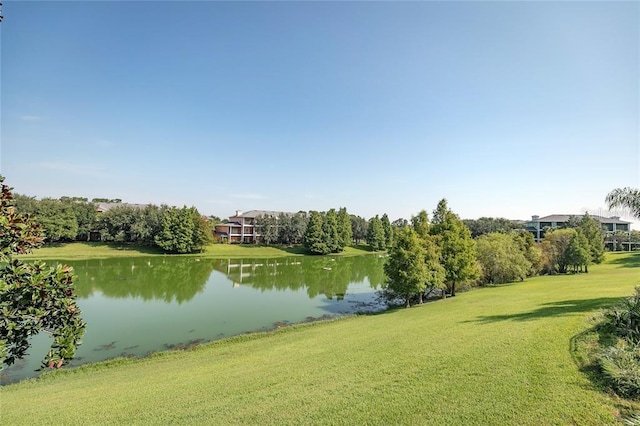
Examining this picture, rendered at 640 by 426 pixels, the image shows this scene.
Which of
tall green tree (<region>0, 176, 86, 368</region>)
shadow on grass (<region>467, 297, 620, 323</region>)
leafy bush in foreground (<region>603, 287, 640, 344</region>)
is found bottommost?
shadow on grass (<region>467, 297, 620, 323</region>)

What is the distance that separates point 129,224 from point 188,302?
4994 centimetres

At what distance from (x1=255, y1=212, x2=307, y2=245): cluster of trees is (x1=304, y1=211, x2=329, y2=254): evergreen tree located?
6351mm

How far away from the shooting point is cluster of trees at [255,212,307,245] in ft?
276

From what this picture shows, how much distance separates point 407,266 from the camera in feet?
82.2

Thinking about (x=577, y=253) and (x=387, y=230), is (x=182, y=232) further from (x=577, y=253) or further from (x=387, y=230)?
(x=577, y=253)

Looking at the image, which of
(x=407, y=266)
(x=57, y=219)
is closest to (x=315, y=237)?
(x=57, y=219)

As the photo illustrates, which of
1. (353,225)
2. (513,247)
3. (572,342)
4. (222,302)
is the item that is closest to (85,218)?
(222,302)

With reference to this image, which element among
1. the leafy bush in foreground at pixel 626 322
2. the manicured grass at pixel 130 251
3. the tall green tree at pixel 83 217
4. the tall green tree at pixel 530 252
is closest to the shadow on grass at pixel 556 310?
the leafy bush in foreground at pixel 626 322

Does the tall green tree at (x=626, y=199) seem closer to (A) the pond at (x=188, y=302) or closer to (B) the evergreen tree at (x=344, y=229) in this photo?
(A) the pond at (x=188, y=302)

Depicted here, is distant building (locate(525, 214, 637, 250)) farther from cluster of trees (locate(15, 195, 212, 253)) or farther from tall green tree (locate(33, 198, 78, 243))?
tall green tree (locate(33, 198, 78, 243))

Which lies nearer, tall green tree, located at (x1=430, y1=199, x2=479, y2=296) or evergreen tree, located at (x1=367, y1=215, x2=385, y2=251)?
tall green tree, located at (x1=430, y1=199, x2=479, y2=296)

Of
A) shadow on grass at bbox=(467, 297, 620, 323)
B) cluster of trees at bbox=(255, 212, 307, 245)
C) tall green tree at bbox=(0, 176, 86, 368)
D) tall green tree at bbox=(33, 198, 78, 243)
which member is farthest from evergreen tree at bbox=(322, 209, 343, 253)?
tall green tree at bbox=(0, 176, 86, 368)

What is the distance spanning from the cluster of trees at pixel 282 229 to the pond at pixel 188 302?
32496 millimetres

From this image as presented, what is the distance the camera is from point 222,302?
1129 inches
